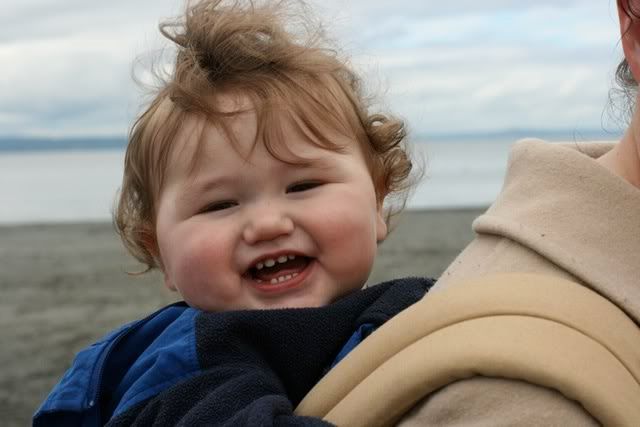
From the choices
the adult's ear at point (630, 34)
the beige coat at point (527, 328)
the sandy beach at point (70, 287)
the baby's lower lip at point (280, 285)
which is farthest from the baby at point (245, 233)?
the sandy beach at point (70, 287)

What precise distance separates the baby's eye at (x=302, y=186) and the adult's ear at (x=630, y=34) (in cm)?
97

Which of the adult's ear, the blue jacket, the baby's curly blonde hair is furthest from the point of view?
the baby's curly blonde hair

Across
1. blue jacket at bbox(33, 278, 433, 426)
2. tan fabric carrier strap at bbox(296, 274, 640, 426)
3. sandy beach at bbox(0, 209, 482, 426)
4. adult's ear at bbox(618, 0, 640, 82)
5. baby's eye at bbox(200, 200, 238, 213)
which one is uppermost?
adult's ear at bbox(618, 0, 640, 82)

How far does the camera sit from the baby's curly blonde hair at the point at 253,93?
303cm

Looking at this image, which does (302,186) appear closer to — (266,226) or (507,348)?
(266,226)

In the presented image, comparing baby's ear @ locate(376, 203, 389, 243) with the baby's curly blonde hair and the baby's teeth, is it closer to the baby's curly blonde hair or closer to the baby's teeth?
the baby's curly blonde hair

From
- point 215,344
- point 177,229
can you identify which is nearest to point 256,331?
→ point 215,344

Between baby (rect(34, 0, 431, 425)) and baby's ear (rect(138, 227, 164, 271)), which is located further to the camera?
baby's ear (rect(138, 227, 164, 271))

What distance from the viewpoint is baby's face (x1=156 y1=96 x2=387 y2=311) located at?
286 centimetres

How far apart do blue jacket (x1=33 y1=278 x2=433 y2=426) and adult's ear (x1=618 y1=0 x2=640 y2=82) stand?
0.86 metres

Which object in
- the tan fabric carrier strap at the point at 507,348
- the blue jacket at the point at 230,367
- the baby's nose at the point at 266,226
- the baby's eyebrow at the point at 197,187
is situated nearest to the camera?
the tan fabric carrier strap at the point at 507,348

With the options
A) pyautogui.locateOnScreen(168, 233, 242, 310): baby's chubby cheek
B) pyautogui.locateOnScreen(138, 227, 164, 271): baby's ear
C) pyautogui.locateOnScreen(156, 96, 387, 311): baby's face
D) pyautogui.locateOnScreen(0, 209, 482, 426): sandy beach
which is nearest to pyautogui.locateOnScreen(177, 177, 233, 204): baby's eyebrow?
pyautogui.locateOnScreen(156, 96, 387, 311): baby's face

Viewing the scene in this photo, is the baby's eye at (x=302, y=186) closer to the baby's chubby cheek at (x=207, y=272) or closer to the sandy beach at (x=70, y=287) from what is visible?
the baby's chubby cheek at (x=207, y=272)

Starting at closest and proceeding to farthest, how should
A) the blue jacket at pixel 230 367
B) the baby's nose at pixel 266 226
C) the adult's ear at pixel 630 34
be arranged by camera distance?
the adult's ear at pixel 630 34 → the blue jacket at pixel 230 367 → the baby's nose at pixel 266 226
